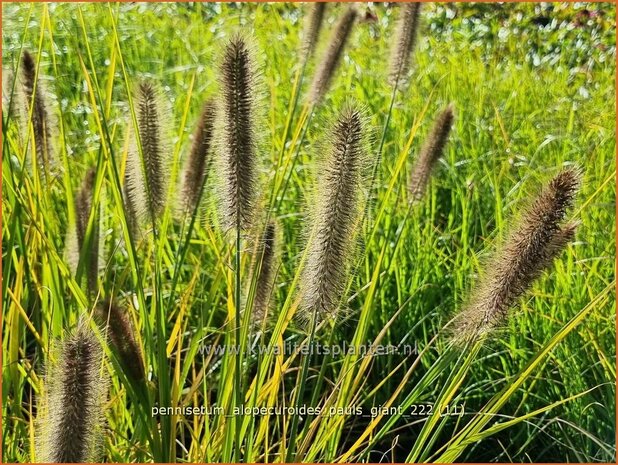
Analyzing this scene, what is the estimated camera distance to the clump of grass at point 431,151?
1527 mm

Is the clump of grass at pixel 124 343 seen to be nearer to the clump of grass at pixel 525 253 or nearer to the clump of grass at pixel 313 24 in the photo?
the clump of grass at pixel 525 253

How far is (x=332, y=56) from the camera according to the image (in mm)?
1592

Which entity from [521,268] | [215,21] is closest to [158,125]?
[521,268]

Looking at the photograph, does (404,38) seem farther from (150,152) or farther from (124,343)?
(124,343)

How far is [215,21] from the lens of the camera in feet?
8.38

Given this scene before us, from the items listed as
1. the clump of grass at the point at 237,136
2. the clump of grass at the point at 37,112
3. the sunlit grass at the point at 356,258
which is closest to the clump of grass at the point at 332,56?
the sunlit grass at the point at 356,258

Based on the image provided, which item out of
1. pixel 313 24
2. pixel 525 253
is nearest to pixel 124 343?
pixel 525 253

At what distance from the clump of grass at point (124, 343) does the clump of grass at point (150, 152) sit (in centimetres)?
19

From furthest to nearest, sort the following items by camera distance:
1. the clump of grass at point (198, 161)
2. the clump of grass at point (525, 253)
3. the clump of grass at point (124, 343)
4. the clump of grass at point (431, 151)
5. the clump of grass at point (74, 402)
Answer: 1. the clump of grass at point (431, 151)
2. the clump of grass at point (198, 161)
3. the clump of grass at point (124, 343)
4. the clump of grass at point (525, 253)
5. the clump of grass at point (74, 402)

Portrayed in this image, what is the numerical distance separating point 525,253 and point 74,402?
70 centimetres

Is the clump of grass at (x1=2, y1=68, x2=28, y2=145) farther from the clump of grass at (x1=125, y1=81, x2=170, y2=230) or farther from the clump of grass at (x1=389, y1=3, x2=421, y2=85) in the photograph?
the clump of grass at (x1=389, y1=3, x2=421, y2=85)

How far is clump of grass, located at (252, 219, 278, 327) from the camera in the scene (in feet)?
4.60

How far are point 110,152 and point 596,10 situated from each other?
1.73 m

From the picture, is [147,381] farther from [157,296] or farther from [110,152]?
[110,152]
